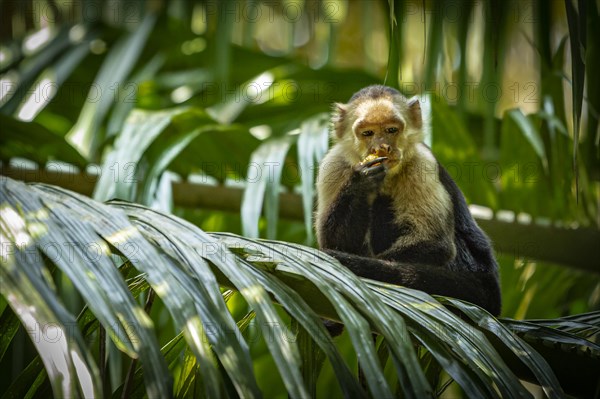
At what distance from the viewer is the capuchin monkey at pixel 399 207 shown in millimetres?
3539

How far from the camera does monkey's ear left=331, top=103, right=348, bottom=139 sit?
4.20 metres

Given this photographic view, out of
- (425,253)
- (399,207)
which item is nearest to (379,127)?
(399,207)

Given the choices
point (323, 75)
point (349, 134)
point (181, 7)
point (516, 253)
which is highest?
point (181, 7)

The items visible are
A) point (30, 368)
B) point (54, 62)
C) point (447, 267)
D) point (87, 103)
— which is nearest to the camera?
point (30, 368)

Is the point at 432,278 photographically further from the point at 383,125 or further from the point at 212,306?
the point at 212,306

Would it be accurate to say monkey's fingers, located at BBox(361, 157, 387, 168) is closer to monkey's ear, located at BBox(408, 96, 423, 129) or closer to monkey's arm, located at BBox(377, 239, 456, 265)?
monkey's arm, located at BBox(377, 239, 456, 265)

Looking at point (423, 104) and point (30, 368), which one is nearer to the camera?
point (30, 368)

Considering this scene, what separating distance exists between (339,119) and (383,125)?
0.43m

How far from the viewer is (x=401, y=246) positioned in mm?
3627

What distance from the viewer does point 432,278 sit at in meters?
3.26

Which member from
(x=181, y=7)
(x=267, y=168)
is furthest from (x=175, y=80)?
(x=267, y=168)

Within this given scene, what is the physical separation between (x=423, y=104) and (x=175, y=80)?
7.05 ft

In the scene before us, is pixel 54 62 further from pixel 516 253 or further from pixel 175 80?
pixel 516 253

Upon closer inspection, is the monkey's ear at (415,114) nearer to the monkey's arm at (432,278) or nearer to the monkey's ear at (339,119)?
the monkey's ear at (339,119)
